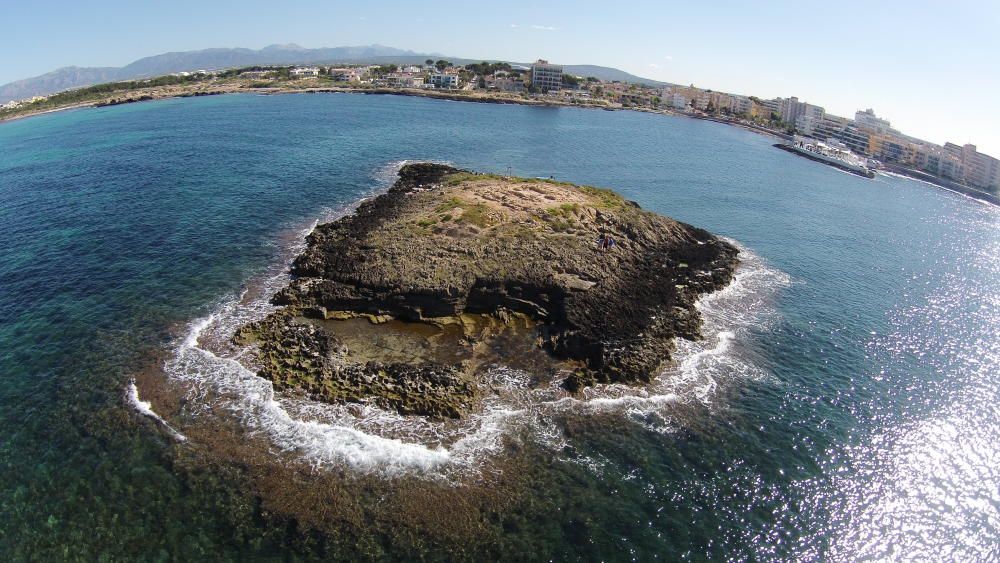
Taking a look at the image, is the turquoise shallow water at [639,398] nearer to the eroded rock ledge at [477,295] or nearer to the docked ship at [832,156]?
the eroded rock ledge at [477,295]

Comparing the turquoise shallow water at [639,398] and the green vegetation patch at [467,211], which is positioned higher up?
the green vegetation patch at [467,211]

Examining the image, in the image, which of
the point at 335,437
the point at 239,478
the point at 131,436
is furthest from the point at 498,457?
the point at 131,436

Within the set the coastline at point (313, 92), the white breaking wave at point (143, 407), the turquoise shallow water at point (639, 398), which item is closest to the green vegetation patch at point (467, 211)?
the turquoise shallow water at point (639, 398)

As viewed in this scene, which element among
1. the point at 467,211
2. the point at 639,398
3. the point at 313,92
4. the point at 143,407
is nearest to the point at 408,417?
the point at 639,398

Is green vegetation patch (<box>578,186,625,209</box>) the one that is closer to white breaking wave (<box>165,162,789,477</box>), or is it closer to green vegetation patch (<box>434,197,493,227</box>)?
green vegetation patch (<box>434,197,493,227</box>)

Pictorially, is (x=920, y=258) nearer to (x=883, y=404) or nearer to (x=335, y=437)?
(x=883, y=404)

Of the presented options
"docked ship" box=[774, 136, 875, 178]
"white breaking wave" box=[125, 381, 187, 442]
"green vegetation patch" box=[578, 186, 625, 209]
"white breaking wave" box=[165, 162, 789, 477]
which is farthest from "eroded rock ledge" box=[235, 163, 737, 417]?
"docked ship" box=[774, 136, 875, 178]
